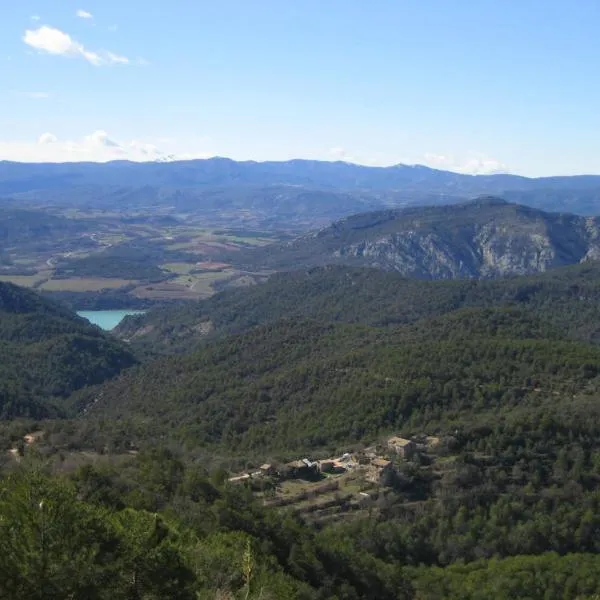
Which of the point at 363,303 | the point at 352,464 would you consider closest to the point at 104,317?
the point at 363,303

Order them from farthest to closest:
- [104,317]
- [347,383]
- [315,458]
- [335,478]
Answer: [104,317] → [347,383] → [315,458] → [335,478]

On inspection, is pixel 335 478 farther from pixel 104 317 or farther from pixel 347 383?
pixel 104 317

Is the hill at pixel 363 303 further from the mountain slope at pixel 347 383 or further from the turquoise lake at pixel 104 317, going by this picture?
the mountain slope at pixel 347 383

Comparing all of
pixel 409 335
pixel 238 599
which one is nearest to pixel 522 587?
pixel 238 599

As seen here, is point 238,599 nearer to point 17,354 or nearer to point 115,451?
point 115,451

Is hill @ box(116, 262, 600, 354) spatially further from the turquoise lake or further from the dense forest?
the dense forest

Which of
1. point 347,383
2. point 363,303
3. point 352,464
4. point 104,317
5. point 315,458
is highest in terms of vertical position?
point 347,383

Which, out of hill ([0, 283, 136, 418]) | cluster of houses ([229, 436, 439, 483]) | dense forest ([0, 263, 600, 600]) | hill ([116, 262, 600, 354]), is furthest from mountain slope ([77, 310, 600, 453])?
hill ([116, 262, 600, 354])
